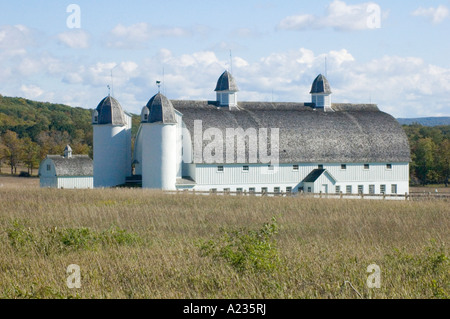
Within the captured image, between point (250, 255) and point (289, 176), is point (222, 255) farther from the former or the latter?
point (289, 176)

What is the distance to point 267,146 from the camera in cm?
5128

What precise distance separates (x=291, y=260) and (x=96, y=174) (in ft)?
122

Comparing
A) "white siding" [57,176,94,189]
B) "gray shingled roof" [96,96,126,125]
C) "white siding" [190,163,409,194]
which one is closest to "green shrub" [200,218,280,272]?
"white siding" [190,163,409,194]

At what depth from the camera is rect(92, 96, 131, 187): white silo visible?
1932 inches

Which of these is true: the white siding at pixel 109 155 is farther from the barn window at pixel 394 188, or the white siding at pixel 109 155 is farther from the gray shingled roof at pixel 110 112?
the barn window at pixel 394 188

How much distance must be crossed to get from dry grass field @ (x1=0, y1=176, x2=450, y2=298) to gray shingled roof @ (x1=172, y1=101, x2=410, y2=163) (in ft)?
91.9

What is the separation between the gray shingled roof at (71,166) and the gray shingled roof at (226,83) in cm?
1699

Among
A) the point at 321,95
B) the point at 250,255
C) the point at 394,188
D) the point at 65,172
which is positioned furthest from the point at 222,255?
the point at 65,172

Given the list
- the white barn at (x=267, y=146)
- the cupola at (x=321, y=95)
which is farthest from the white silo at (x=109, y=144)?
the cupola at (x=321, y=95)

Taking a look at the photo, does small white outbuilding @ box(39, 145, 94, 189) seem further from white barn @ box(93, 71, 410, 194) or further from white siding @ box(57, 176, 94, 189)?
white barn @ box(93, 71, 410, 194)

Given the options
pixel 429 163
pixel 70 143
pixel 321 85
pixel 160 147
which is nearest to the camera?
pixel 160 147

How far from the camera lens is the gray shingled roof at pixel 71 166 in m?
62.5

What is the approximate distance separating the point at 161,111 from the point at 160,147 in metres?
2.49
